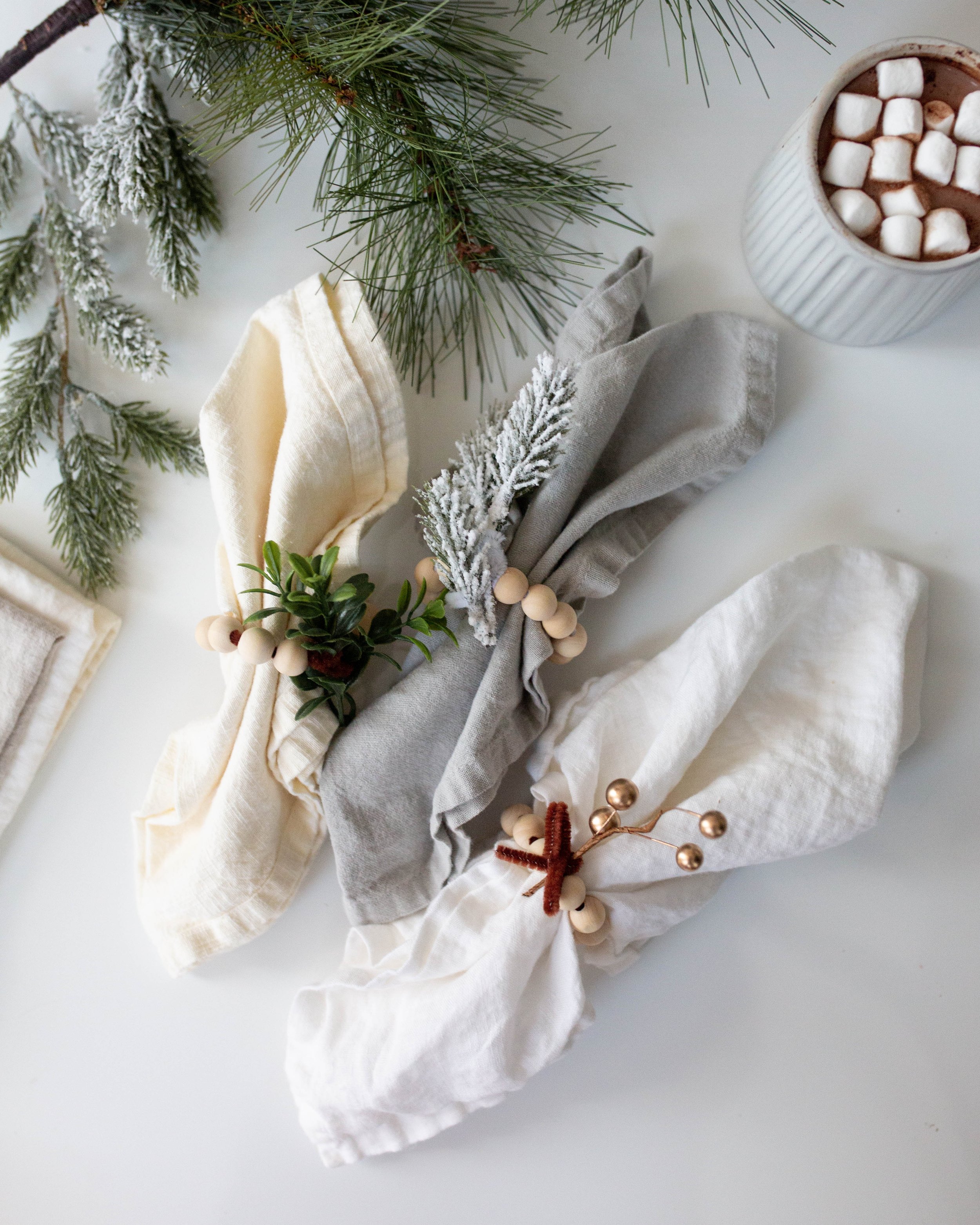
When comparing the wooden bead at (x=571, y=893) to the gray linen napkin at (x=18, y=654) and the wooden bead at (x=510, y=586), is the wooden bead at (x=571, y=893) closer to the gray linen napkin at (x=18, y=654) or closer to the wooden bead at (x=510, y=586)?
the wooden bead at (x=510, y=586)

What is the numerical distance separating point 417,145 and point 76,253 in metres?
0.38

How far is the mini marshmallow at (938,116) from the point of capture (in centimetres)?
69

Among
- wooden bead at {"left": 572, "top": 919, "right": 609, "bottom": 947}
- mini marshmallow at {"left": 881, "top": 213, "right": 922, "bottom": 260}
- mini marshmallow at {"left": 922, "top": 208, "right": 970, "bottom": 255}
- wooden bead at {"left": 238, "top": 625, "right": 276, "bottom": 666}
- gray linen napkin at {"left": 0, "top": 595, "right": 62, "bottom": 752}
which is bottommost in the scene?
wooden bead at {"left": 572, "top": 919, "right": 609, "bottom": 947}

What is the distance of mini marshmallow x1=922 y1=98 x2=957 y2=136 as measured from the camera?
2.25ft

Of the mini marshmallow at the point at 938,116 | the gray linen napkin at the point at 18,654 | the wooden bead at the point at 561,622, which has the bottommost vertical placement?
the wooden bead at the point at 561,622

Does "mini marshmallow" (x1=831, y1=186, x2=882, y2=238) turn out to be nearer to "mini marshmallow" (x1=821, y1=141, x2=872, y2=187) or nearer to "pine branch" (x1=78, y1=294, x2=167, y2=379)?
"mini marshmallow" (x1=821, y1=141, x2=872, y2=187)

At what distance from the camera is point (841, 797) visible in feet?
2.32

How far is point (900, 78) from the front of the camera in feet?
2.23

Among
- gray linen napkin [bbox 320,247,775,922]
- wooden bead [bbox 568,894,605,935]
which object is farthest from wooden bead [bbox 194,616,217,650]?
wooden bead [bbox 568,894,605,935]

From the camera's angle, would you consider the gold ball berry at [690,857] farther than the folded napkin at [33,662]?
No

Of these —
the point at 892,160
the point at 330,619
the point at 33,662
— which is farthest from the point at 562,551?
the point at 33,662

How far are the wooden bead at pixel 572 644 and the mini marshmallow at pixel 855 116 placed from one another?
48 centimetres

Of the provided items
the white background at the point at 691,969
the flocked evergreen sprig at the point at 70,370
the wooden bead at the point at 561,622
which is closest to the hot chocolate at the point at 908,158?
the white background at the point at 691,969

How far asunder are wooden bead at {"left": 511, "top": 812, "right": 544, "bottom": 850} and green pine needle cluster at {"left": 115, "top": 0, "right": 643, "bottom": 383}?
450 millimetres
